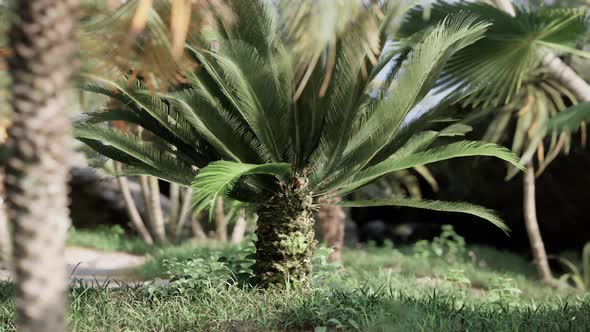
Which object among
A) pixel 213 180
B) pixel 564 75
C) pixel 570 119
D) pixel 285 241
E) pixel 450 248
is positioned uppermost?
pixel 564 75

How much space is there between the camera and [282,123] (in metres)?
4.65

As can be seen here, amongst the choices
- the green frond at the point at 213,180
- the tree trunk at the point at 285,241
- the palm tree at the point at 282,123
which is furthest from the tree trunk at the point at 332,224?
the green frond at the point at 213,180

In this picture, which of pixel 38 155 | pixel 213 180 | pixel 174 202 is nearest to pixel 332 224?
pixel 213 180

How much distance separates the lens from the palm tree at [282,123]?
4473 millimetres

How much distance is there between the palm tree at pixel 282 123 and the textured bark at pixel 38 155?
7.58 feet

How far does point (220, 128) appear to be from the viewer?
4.59 meters

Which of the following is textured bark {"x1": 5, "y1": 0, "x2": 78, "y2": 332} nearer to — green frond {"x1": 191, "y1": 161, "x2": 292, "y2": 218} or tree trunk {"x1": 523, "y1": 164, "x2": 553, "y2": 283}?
green frond {"x1": 191, "y1": 161, "x2": 292, "y2": 218}

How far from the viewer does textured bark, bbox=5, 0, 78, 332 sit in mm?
2004

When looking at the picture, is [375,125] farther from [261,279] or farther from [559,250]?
[559,250]

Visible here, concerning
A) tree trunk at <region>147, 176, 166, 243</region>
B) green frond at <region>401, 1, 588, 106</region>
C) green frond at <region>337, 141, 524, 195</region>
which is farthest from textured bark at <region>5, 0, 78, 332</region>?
tree trunk at <region>147, 176, 166, 243</region>

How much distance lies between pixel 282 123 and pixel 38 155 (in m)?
2.77

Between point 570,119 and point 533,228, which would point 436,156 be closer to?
point 570,119

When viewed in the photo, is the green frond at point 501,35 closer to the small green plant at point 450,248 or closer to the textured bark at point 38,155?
the textured bark at point 38,155

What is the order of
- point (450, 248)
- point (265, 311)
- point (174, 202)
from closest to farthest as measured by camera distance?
point (265, 311)
point (450, 248)
point (174, 202)
